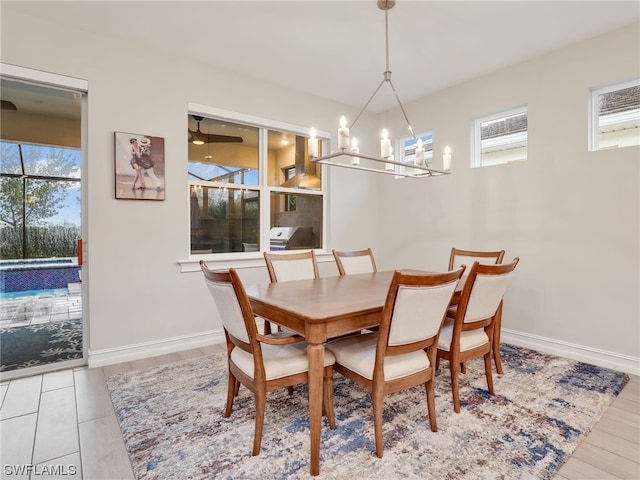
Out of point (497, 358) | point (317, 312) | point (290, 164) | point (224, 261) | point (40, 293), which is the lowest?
point (497, 358)

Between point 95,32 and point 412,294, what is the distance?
330 centimetres

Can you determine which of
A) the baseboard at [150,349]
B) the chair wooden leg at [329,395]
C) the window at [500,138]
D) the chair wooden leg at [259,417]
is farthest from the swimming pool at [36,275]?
the window at [500,138]

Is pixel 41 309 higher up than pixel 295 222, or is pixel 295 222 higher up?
pixel 295 222

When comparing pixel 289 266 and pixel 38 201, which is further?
pixel 38 201

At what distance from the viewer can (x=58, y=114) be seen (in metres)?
4.13

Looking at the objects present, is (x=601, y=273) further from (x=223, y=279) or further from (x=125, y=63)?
(x=125, y=63)

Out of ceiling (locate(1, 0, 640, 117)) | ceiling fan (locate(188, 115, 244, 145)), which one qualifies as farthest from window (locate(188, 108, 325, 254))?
ceiling (locate(1, 0, 640, 117))

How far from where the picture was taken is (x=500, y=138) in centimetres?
363

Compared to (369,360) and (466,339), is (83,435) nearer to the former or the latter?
(369,360)

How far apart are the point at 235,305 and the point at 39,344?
293 centimetres

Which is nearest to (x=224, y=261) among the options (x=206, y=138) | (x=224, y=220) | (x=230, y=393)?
(x=224, y=220)

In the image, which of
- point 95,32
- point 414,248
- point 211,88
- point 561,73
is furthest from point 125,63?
point 561,73

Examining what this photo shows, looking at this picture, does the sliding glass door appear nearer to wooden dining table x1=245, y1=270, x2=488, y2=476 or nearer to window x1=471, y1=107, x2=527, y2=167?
wooden dining table x1=245, y1=270, x2=488, y2=476

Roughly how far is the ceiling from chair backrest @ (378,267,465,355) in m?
2.09
